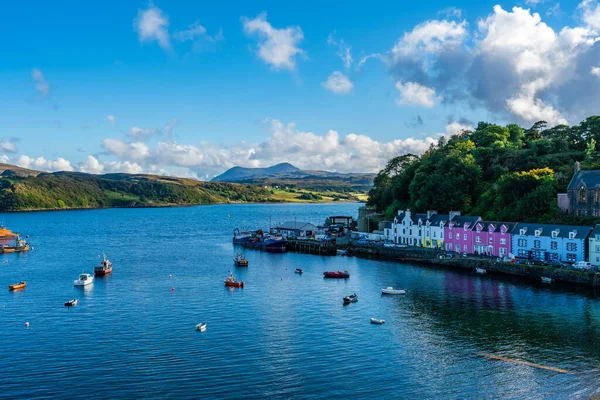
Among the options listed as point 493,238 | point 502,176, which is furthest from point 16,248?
point 502,176

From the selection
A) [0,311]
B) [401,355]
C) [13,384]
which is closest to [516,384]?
[401,355]

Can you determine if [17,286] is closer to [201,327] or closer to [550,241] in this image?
[201,327]

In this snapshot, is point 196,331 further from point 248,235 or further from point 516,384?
point 248,235

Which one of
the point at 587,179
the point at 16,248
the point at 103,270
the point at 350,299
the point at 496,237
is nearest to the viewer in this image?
the point at 350,299

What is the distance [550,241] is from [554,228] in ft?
5.62

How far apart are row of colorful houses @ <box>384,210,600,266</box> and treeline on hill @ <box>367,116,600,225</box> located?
270 inches

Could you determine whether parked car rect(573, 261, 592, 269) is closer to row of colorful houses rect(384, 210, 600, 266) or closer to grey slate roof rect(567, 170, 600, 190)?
row of colorful houses rect(384, 210, 600, 266)

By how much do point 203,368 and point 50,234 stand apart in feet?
381

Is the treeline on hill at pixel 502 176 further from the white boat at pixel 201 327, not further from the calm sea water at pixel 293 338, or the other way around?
the white boat at pixel 201 327

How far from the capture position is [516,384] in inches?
1167

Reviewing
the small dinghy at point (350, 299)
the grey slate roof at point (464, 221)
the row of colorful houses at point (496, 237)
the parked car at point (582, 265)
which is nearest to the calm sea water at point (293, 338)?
the small dinghy at point (350, 299)

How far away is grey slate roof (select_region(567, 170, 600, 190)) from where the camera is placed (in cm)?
6881

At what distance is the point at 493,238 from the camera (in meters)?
70.6

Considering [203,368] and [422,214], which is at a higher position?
[422,214]
